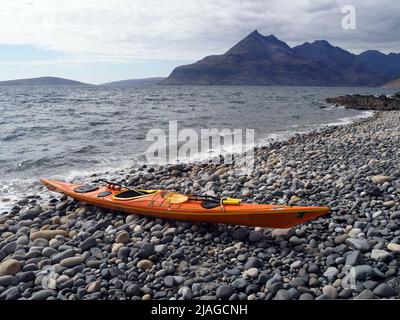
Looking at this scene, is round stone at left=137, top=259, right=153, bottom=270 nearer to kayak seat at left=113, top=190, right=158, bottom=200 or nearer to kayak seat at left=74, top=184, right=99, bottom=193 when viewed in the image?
kayak seat at left=113, top=190, right=158, bottom=200

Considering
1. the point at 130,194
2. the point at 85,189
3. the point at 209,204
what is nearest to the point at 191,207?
the point at 209,204

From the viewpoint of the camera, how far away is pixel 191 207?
6.89 metres

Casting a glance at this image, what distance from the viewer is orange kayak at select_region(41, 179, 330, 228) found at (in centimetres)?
600

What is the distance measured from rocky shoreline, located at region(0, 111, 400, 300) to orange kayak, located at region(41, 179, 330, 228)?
0.19 m

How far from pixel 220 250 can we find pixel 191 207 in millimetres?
1314

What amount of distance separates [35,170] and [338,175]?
10.4 meters

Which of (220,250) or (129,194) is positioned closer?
(220,250)

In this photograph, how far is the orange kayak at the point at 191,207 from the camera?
19.7 feet

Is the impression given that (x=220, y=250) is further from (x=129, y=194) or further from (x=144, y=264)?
(x=129, y=194)

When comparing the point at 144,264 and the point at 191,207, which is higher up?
the point at 191,207

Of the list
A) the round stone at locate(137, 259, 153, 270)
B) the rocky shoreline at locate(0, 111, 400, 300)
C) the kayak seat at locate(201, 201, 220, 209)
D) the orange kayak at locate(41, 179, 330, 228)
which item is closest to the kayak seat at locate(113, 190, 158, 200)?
the orange kayak at locate(41, 179, 330, 228)

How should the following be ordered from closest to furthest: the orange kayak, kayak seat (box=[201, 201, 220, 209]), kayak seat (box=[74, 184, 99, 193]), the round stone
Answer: the round stone → the orange kayak → kayak seat (box=[201, 201, 220, 209]) → kayak seat (box=[74, 184, 99, 193])
